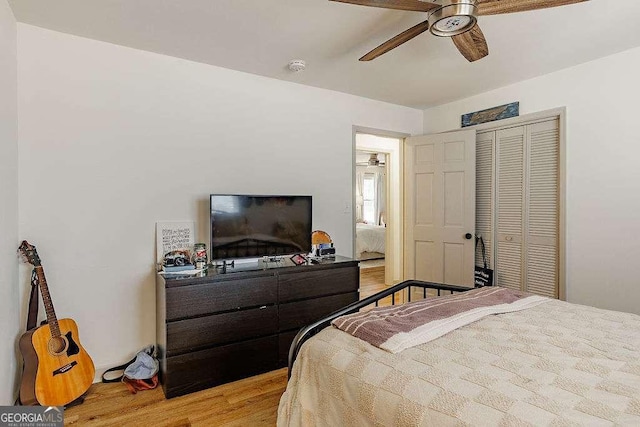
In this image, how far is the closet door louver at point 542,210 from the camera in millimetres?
3232

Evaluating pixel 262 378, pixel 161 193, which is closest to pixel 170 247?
pixel 161 193

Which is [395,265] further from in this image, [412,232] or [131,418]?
[131,418]

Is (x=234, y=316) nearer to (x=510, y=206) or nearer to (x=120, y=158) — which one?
(x=120, y=158)

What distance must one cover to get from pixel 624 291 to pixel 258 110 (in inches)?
136

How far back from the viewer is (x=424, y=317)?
1623 millimetres

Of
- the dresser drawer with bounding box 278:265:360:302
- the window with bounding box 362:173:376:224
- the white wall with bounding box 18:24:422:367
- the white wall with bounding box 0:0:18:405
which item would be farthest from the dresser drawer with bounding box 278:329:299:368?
the window with bounding box 362:173:376:224

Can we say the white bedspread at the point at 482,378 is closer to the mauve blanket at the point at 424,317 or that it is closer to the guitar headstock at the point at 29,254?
the mauve blanket at the point at 424,317

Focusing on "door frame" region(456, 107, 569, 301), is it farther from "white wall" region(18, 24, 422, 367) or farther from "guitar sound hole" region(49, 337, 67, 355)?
"guitar sound hole" region(49, 337, 67, 355)

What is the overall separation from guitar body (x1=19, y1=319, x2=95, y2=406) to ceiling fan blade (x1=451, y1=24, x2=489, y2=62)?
3.02m

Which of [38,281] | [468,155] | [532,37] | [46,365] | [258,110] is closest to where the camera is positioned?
[46,365]

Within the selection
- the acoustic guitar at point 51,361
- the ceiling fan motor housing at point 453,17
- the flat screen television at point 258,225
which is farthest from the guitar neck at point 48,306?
the ceiling fan motor housing at point 453,17

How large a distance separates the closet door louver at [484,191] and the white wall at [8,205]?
160 inches

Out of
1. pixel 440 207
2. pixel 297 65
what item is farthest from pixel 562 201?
pixel 297 65

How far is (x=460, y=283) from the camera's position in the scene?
385 centimetres
